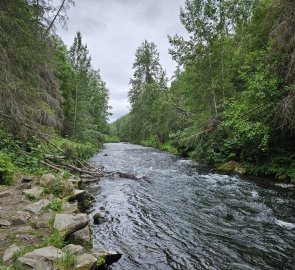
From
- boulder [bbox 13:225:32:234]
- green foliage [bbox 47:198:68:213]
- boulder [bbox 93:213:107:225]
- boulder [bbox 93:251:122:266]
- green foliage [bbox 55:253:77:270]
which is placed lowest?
boulder [bbox 93:251:122:266]

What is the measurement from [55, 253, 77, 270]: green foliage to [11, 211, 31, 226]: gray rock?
1.76m

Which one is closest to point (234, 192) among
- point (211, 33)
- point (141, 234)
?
point (141, 234)

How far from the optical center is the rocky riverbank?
4254 millimetres

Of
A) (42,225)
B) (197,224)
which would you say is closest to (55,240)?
(42,225)

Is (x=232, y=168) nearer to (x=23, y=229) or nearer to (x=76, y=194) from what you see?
(x=76, y=194)

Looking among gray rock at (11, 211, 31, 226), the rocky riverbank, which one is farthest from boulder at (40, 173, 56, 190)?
gray rock at (11, 211, 31, 226)

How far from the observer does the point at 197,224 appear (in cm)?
752

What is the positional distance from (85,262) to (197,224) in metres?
3.93

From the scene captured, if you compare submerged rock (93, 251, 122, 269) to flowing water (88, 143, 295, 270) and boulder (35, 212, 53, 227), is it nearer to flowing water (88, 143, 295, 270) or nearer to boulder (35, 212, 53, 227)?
flowing water (88, 143, 295, 270)

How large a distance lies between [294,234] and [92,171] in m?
9.39

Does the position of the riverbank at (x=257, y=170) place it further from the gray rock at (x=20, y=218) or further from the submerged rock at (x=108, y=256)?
the gray rock at (x=20, y=218)

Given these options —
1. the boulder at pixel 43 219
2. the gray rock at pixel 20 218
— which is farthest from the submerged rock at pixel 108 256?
the gray rock at pixel 20 218

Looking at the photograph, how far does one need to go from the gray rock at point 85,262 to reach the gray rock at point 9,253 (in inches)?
39.6

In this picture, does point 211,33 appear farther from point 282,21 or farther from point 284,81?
point 284,81
